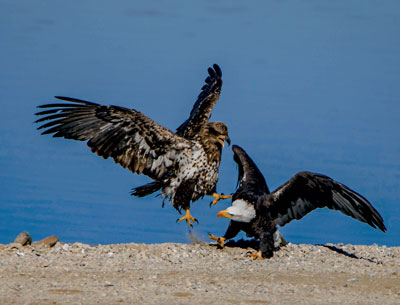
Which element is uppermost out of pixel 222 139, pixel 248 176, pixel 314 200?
pixel 222 139

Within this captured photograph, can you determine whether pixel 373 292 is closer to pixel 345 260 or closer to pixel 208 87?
pixel 345 260

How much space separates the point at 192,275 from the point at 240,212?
198 cm

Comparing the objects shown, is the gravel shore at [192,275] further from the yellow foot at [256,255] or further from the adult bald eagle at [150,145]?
the adult bald eagle at [150,145]

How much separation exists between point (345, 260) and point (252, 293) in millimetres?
2689

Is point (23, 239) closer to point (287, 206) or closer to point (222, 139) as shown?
point (222, 139)

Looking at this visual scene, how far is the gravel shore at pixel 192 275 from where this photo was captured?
849 centimetres

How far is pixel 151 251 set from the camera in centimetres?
1077

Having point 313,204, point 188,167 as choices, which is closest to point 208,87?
point 188,167

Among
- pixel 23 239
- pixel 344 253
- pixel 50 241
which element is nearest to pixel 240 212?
pixel 344 253

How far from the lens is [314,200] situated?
11.5 meters

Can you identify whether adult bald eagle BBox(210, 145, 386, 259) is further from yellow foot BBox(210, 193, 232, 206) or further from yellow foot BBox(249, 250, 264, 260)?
yellow foot BBox(210, 193, 232, 206)

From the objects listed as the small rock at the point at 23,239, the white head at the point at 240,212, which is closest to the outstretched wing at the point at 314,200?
the white head at the point at 240,212

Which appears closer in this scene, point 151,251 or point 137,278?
point 137,278

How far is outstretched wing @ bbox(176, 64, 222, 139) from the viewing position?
509 inches
